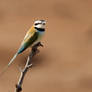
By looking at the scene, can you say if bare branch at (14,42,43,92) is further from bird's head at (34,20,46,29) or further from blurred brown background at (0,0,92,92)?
blurred brown background at (0,0,92,92)

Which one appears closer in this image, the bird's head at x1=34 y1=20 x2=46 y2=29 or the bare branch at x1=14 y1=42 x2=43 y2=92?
the bare branch at x1=14 y1=42 x2=43 y2=92

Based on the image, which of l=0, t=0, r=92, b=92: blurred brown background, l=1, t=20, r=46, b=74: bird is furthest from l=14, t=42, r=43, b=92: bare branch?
l=0, t=0, r=92, b=92: blurred brown background

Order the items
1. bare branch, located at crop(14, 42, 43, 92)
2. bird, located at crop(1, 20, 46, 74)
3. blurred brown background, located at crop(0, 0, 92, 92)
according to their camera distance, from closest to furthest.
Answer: bare branch, located at crop(14, 42, 43, 92)
bird, located at crop(1, 20, 46, 74)
blurred brown background, located at crop(0, 0, 92, 92)

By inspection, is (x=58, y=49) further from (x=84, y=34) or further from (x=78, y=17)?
(x=78, y=17)

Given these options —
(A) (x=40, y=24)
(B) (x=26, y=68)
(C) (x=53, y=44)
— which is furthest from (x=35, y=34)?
(C) (x=53, y=44)

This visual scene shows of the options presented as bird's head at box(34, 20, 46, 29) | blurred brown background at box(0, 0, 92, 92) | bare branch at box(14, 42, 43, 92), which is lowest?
bare branch at box(14, 42, 43, 92)

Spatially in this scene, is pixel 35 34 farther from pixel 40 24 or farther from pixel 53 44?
pixel 53 44

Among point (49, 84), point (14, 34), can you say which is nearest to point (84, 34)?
point (14, 34)

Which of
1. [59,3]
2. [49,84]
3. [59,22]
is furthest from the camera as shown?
[59,3]
